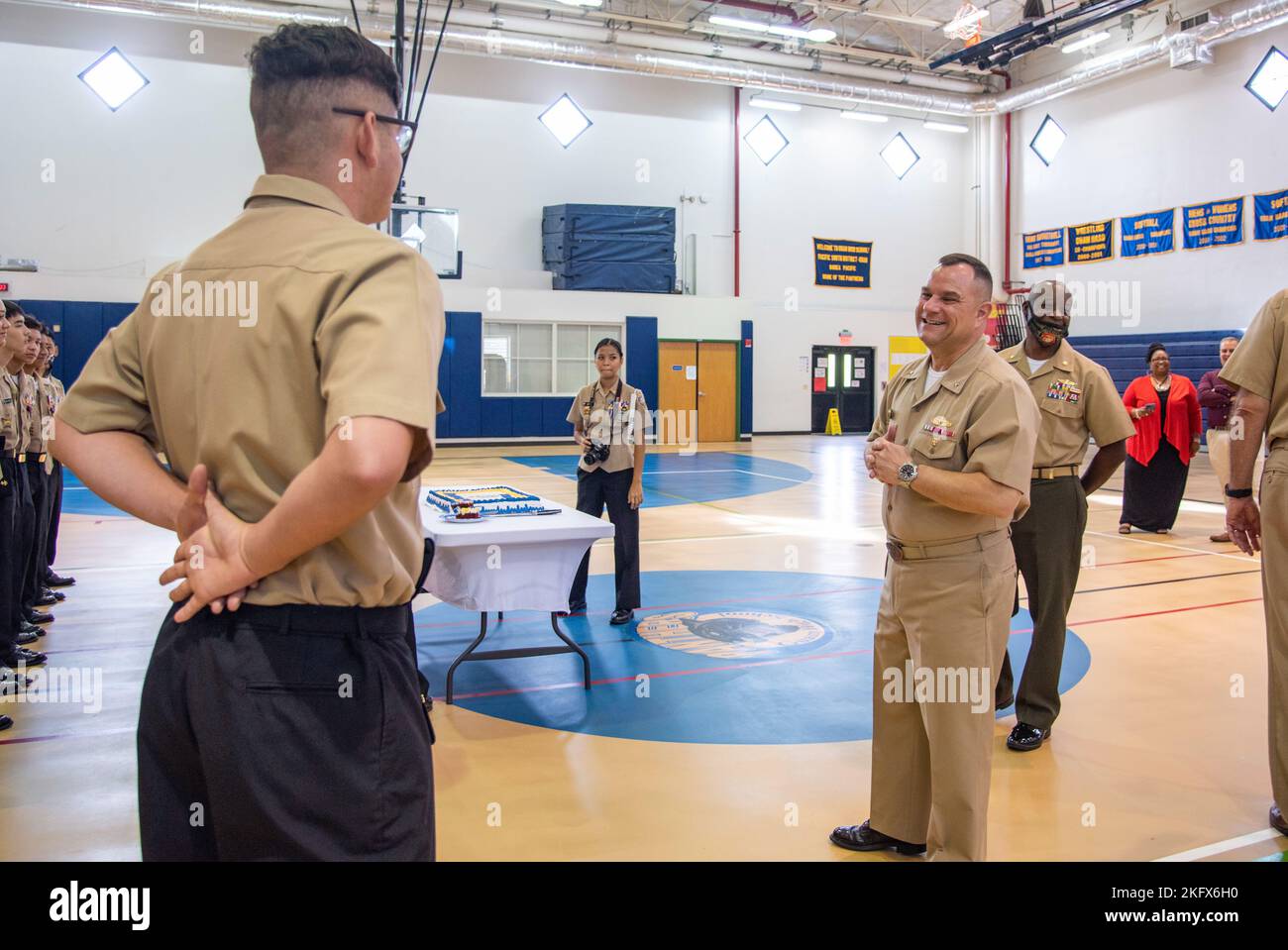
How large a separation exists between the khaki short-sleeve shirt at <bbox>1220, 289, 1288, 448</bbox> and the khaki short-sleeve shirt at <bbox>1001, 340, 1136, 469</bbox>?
85 cm

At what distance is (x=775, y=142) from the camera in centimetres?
2248

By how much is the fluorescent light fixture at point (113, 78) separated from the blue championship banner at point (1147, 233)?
1959 centimetres

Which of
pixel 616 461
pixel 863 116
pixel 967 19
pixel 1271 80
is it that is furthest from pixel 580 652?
pixel 863 116

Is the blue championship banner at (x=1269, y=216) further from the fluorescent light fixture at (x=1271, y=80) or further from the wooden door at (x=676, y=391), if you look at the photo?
the wooden door at (x=676, y=391)

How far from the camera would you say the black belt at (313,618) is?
4.63 ft

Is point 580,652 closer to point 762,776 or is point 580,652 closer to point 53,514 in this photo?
point 762,776

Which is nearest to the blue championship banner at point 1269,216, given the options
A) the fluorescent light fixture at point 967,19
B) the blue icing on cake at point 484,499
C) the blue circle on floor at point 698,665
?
the fluorescent light fixture at point 967,19

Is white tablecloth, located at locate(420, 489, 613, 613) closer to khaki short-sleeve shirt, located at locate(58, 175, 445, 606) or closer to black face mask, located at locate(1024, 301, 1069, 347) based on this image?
black face mask, located at locate(1024, 301, 1069, 347)

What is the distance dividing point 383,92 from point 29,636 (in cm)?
561

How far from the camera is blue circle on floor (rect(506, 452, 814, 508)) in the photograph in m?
12.7

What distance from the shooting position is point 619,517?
6.47m

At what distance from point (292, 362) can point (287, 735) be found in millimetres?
536

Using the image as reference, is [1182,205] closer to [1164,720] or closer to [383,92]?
[1164,720]
